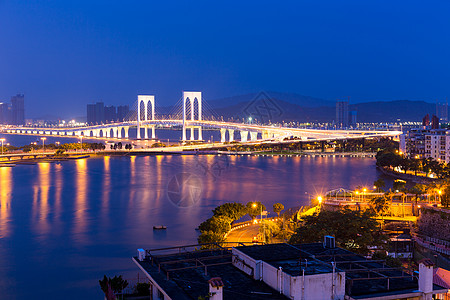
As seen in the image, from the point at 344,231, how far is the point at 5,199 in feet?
20.8

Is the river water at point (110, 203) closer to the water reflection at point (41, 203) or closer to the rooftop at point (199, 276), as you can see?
the water reflection at point (41, 203)

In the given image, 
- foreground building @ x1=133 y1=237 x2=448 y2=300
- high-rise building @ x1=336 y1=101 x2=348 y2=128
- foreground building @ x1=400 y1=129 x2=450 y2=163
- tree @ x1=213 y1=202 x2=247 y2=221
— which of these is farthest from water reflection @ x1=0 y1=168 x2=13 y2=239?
high-rise building @ x1=336 y1=101 x2=348 y2=128

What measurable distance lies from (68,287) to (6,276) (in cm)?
65

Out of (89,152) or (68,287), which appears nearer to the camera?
(68,287)

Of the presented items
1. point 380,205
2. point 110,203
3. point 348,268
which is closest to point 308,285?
point 348,268

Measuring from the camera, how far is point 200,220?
6.10 meters

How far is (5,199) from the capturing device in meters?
8.00

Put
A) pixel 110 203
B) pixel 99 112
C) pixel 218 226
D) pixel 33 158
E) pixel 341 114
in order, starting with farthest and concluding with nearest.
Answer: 1. pixel 99 112
2. pixel 341 114
3. pixel 33 158
4. pixel 110 203
5. pixel 218 226

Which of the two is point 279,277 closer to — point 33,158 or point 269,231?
point 269,231

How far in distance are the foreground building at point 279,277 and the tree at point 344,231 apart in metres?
0.89

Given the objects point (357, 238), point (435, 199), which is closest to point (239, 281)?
point (357, 238)

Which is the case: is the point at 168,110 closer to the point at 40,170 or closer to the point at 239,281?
the point at 40,170

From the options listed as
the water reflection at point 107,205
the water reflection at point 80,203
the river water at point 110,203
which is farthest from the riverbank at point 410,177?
the water reflection at point 80,203

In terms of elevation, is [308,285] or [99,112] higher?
[99,112]
